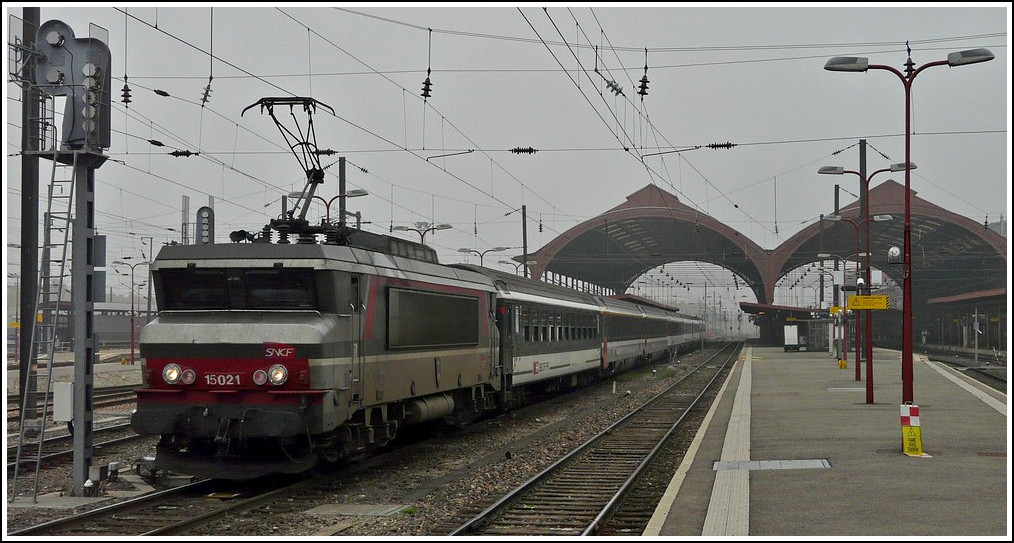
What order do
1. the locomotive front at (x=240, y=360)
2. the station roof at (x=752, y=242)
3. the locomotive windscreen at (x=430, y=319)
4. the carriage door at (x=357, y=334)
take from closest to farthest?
the locomotive front at (x=240, y=360) → the carriage door at (x=357, y=334) → the locomotive windscreen at (x=430, y=319) → the station roof at (x=752, y=242)

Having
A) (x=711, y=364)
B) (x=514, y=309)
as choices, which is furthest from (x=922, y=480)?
(x=711, y=364)

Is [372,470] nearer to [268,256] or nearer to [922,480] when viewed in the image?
[268,256]

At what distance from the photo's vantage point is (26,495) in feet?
44.8

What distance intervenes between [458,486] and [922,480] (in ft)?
19.9

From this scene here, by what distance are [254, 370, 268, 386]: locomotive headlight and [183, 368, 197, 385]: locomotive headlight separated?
84 centimetres

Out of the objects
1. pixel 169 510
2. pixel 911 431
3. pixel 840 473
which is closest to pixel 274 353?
pixel 169 510

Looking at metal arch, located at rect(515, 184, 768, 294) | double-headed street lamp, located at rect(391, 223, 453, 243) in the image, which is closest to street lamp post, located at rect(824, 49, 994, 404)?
double-headed street lamp, located at rect(391, 223, 453, 243)

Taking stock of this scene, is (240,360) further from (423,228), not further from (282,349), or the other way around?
(423,228)

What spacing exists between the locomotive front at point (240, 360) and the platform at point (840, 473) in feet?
15.0

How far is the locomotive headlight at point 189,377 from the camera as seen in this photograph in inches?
526

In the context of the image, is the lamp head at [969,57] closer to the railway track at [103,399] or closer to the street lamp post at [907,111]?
the street lamp post at [907,111]

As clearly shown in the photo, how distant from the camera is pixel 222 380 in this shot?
13.3 m

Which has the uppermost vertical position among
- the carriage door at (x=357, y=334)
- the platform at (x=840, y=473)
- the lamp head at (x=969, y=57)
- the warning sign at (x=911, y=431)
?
the lamp head at (x=969, y=57)

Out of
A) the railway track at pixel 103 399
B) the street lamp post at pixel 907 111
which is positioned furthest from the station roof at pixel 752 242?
the street lamp post at pixel 907 111
